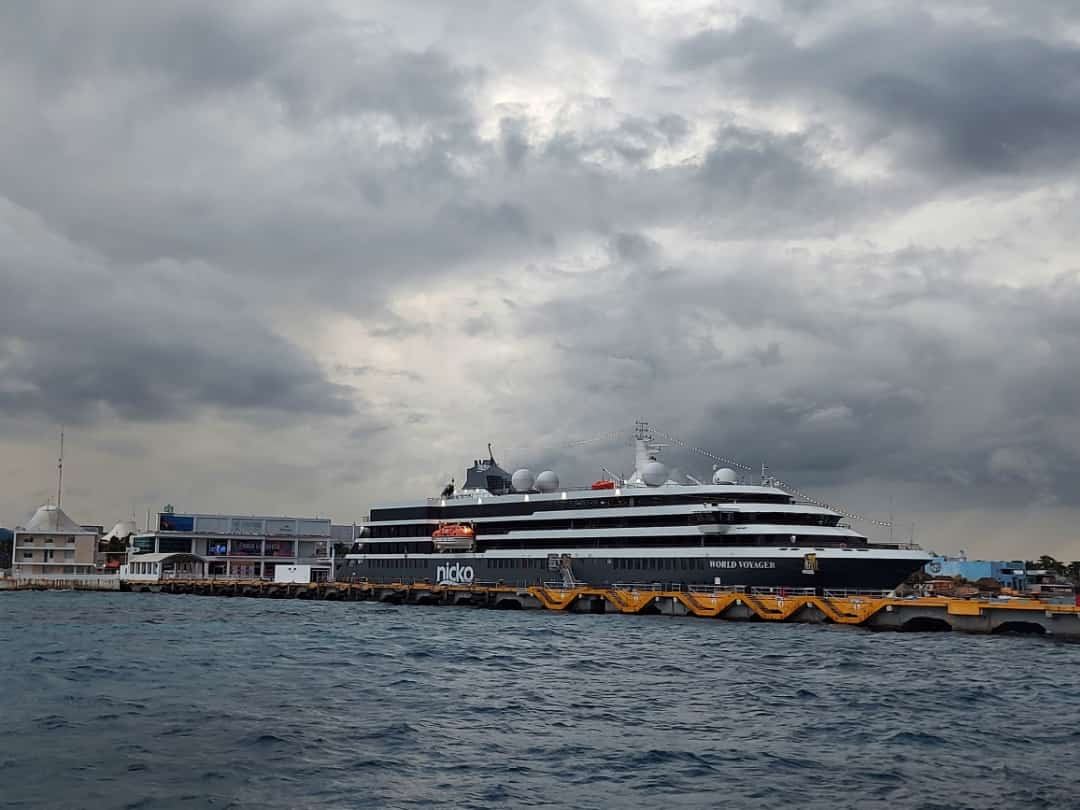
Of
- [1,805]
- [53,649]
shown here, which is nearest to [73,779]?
[1,805]

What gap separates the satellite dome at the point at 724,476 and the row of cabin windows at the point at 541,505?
3.93 m

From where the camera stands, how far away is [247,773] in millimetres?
22547

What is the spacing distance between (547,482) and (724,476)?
70.0 feet

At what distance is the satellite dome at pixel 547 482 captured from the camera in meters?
100

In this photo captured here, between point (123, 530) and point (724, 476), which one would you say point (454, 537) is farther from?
point (123, 530)

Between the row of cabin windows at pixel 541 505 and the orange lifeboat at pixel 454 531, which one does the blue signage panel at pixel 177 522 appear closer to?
the row of cabin windows at pixel 541 505

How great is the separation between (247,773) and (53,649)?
3063 cm

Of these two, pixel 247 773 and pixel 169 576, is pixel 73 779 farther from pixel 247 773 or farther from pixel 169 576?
pixel 169 576

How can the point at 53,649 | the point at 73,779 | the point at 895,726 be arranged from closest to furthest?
the point at 73,779
the point at 895,726
the point at 53,649

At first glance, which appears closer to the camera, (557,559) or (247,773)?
(247,773)

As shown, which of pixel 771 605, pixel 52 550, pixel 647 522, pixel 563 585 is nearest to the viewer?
pixel 771 605

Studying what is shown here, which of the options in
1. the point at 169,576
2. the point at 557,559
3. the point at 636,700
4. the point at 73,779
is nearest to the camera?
the point at 73,779

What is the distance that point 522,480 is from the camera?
338ft

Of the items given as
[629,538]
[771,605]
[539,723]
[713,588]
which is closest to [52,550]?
[629,538]
